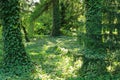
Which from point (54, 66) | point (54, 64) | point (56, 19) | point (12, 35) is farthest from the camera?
point (56, 19)

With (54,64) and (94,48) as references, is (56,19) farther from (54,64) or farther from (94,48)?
(94,48)

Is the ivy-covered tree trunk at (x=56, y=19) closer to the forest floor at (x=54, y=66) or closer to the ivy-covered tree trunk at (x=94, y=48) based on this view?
the forest floor at (x=54, y=66)

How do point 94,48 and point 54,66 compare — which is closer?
point 94,48

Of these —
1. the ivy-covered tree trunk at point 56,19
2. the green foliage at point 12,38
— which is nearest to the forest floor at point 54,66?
the green foliage at point 12,38

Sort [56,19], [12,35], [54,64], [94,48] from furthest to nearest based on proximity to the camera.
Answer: [56,19] < [54,64] < [12,35] < [94,48]

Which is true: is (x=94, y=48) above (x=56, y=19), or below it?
below

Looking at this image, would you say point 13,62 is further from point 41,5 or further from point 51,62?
point 41,5

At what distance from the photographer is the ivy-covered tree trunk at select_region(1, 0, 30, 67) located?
46.5ft

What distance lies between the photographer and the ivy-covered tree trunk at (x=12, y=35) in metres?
14.2

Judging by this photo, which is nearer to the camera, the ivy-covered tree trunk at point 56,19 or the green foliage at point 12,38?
the green foliage at point 12,38

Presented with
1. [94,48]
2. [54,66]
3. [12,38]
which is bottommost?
[54,66]

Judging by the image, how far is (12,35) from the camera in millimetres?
14312

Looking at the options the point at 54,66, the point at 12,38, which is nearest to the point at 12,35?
the point at 12,38

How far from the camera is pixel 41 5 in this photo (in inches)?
1157
